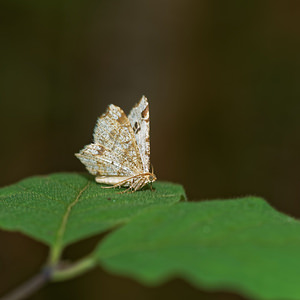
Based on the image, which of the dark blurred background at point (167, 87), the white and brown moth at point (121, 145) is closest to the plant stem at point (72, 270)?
the white and brown moth at point (121, 145)

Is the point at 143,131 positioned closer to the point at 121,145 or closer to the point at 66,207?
the point at 121,145

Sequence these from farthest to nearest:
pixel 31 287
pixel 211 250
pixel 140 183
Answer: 1. pixel 140 183
2. pixel 211 250
3. pixel 31 287

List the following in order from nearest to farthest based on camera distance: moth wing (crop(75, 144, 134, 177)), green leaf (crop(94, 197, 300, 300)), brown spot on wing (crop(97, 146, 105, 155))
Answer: green leaf (crop(94, 197, 300, 300)) < moth wing (crop(75, 144, 134, 177)) < brown spot on wing (crop(97, 146, 105, 155))

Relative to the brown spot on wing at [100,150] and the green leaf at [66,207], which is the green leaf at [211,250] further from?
the brown spot on wing at [100,150]

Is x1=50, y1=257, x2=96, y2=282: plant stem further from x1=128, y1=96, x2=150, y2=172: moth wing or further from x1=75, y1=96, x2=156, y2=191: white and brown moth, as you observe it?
x1=128, y1=96, x2=150, y2=172: moth wing

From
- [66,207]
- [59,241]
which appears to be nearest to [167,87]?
[66,207]

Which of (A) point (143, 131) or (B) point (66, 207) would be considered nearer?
(B) point (66, 207)

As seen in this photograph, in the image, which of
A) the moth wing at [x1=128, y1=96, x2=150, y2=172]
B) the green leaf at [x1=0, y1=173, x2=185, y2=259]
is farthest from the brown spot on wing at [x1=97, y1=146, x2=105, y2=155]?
the green leaf at [x1=0, y1=173, x2=185, y2=259]
